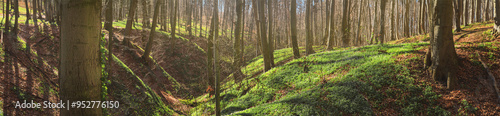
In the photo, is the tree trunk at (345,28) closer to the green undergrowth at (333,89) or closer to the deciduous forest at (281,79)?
the green undergrowth at (333,89)

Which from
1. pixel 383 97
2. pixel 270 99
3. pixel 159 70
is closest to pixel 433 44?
pixel 383 97

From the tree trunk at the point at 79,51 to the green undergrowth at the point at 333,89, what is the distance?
5.87 m

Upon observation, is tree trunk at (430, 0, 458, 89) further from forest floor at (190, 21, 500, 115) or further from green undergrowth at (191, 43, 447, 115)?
green undergrowth at (191, 43, 447, 115)

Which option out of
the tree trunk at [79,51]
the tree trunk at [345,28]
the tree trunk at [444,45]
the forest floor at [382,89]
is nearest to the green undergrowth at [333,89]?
the forest floor at [382,89]

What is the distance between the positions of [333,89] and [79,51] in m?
7.67

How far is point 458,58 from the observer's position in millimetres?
8164

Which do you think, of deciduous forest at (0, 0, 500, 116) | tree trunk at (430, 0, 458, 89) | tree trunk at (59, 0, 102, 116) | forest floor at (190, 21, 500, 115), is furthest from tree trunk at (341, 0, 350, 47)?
tree trunk at (59, 0, 102, 116)

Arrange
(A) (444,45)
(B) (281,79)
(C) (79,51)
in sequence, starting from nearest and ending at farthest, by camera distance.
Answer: (C) (79,51), (A) (444,45), (B) (281,79)

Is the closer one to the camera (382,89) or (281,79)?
(382,89)

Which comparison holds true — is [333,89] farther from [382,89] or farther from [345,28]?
[345,28]

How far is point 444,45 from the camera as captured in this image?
7.50 meters

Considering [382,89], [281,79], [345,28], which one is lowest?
[281,79]

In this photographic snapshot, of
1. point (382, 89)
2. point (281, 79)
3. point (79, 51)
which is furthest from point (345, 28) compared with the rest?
point (79, 51)

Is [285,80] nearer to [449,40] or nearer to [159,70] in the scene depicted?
[449,40]
